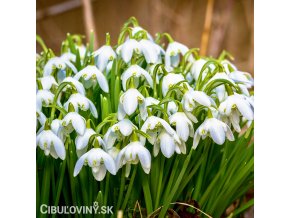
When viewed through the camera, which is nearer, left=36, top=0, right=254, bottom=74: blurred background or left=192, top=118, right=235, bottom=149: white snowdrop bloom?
left=192, top=118, right=235, bottom=149: white snowdrop bloom

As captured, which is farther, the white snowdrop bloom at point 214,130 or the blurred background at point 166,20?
the blurred background at point 166,20

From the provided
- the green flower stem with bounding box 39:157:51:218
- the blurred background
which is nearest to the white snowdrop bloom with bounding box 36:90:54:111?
the green flower stem with bounding box 39:157:51:218

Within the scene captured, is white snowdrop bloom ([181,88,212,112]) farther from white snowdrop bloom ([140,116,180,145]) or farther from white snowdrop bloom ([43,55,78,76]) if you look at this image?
white snowdrop bloom ([43,55,78,76])

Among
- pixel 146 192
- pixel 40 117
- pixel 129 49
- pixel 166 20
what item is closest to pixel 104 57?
pixel 129 49

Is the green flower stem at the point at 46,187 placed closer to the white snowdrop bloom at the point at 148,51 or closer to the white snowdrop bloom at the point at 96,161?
the white snowdrop bloom at the point at 96,161

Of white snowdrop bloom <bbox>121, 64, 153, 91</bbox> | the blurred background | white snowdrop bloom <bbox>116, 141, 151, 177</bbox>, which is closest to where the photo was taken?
white snowdrop bloom <bbox>116, 141, 151, 177</bbox>

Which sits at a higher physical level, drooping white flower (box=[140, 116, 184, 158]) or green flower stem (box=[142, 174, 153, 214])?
drooping white flower (box=[140, 116, 184, 158])

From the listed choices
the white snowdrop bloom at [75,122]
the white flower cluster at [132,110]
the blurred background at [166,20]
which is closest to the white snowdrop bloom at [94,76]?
the white flower cluster at [132,110]
